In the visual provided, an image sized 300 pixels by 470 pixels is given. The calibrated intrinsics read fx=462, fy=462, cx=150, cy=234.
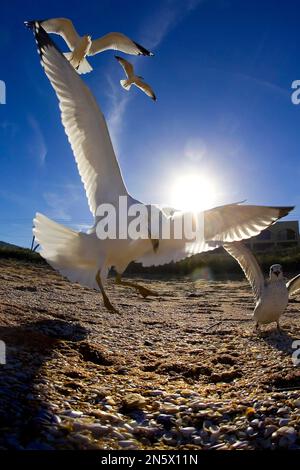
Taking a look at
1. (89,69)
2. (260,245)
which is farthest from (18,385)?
(260,245)

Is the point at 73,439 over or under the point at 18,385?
under

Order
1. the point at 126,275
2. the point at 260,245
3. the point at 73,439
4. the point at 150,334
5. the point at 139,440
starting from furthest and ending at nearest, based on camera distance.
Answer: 1. the point at 260,245
2. the point at 126,275
3. the point at 150,334
4. the point at 139,440
5. the point at 73,439

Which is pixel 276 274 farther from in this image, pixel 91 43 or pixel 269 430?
pixel 91 43

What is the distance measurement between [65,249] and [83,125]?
5.17ft

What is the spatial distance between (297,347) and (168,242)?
180 centimetres

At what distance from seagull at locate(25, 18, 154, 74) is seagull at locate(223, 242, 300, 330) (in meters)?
4.35

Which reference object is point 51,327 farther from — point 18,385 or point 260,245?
point 260,245

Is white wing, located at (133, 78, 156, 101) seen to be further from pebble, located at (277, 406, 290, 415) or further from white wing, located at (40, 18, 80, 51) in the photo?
pebble, located at (277, 406, 290, 415)

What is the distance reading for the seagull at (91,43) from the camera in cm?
872

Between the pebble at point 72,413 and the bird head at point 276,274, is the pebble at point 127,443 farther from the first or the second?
the bird head at point 276,274

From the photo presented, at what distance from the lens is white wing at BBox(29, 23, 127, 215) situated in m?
5.68

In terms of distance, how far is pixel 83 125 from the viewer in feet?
19.1

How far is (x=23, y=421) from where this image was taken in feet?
8.14

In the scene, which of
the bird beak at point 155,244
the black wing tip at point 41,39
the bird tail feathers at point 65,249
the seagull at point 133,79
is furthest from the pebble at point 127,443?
the seagull at point 133,79
